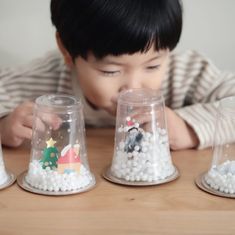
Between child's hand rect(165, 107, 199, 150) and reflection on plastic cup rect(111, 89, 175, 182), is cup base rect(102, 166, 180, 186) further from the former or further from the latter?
child's hand rect(165, 107, 199, 150)

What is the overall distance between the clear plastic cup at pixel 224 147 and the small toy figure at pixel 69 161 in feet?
0.57

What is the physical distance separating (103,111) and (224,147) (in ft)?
1.08

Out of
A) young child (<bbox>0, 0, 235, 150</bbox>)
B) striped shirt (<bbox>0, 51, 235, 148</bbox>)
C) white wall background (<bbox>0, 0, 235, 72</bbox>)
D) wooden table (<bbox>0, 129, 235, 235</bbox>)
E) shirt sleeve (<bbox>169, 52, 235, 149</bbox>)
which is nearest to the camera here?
wooden table (<bbox>0, 129, 235, 235</bbox>)

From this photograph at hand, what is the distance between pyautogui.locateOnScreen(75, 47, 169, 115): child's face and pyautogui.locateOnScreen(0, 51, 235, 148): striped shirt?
0.44 ft

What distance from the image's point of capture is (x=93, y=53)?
0.81 metres

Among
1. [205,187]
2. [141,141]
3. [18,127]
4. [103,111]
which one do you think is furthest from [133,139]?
[103,111]

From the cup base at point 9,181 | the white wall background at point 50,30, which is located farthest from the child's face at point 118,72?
the white wall background at point 50,30

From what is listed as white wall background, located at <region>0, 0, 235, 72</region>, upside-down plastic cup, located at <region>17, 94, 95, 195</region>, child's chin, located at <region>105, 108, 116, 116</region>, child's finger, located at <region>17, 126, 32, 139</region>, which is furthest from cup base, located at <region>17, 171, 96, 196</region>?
white wall background, located at <region>0, 0, 235, 72</region>

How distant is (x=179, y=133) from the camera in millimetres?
832

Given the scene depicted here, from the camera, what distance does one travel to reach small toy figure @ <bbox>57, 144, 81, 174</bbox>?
25.9 inches

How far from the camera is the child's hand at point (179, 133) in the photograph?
828 millimetres

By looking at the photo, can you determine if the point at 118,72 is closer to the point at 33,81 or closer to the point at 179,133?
the point at 179,133

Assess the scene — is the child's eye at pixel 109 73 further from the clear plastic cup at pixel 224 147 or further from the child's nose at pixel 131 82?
the clear plastic cup at pixel 224 147

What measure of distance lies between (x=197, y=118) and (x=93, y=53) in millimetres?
208
